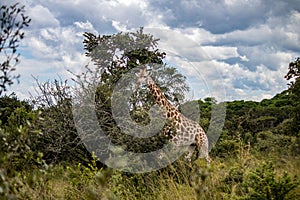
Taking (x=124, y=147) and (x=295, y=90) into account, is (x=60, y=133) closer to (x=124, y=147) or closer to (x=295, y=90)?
(x=124, y=147)

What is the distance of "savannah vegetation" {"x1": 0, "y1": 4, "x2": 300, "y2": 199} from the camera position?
10.6ft

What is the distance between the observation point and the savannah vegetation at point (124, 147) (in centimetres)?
322

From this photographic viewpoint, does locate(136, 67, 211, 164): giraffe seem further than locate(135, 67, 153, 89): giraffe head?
No

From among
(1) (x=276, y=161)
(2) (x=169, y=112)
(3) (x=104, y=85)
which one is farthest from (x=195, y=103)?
(1) (x=276, y=161)

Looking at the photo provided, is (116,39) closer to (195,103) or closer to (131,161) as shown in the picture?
(195,103)

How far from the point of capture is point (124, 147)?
768 centimetres

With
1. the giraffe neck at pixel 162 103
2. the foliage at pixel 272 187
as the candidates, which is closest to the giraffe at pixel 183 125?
the giraffe neck at pixel 162 103

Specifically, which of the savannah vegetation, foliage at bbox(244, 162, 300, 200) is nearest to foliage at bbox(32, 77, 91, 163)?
the savannah vegetation

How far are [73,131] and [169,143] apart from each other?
2044mm

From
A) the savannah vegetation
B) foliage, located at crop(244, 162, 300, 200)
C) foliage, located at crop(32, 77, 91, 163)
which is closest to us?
the savannah vegetation

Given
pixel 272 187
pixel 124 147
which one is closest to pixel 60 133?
pixel 124 147

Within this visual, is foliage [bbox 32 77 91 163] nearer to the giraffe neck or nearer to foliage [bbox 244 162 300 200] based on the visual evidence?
the giraffe neck

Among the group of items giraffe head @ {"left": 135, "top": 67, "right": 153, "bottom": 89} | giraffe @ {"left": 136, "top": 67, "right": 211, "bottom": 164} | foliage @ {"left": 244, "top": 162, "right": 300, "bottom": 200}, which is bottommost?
foliage @ {"left": 244, "top": 162, "right": 300, "bottom": 200}

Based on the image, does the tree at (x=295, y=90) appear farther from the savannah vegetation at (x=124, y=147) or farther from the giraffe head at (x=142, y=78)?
the giraffe head at (x=142, y=78)
